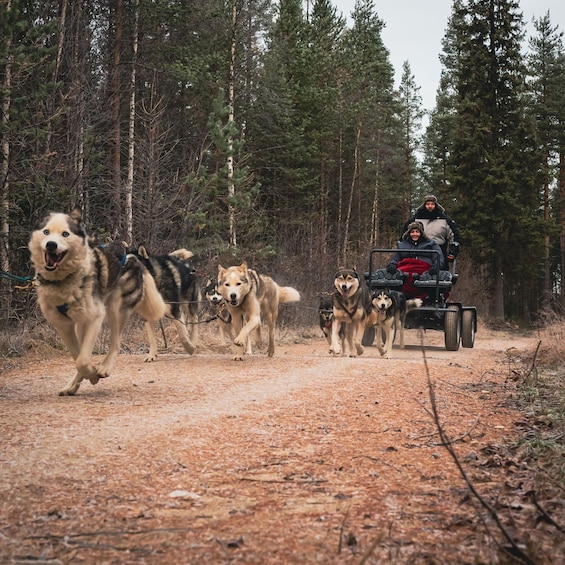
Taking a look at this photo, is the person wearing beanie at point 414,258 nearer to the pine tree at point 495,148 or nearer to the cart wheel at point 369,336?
the cart wheel at point 369,336

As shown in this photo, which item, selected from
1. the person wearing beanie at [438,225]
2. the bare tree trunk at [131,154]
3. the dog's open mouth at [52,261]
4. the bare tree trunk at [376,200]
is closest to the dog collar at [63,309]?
the dog's open mouth at [52,261]

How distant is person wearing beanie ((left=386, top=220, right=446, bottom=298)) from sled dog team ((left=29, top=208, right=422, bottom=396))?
0.52m

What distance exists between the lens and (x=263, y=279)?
9.42m

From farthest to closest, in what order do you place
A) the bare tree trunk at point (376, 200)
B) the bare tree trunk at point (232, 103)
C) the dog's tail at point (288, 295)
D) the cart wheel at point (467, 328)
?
the bare tree trunk at point (376, 200)
the bare tree trunk at point (232, 103)
the cart wheel at point (467, 328)
the dog's tail at point (288, 295)

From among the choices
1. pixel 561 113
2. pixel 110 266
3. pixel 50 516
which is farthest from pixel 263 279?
pixel 561 113

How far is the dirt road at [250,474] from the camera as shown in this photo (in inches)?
83.2

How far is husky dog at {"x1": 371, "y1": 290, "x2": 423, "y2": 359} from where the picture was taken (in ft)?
34.8

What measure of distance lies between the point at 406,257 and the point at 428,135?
1270 inches

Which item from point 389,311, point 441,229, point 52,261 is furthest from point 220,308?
point 441,229

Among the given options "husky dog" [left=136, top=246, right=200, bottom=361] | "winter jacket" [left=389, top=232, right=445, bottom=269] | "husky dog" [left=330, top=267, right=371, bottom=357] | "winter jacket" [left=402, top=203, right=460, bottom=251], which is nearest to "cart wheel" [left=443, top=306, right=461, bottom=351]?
"winter jacket" [left=389, top=232, right=445, bottom=269]

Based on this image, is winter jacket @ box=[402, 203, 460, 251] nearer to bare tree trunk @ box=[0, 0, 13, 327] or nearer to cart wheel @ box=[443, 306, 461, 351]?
cart wheel @ box=[443, 306, 461, 351]

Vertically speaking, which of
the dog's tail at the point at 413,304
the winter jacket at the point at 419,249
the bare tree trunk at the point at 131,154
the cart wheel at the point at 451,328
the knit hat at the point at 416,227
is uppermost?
the bare tree trunk at the point at 131,154

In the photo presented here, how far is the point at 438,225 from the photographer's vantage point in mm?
12758

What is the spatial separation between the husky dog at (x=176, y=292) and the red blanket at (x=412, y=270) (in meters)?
4.19
